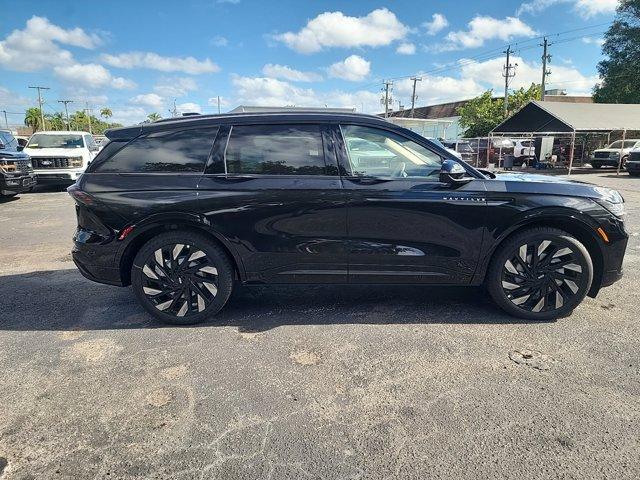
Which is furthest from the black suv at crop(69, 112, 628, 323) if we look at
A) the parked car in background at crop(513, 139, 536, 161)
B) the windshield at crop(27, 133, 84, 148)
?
the parked car in background at crop(513, 139, 536, 161)

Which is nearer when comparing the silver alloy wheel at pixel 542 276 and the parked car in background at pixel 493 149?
the silver alloy wheel at pixel 542 276

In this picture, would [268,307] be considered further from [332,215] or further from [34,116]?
[34,116]

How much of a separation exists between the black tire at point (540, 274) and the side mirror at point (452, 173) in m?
0.69

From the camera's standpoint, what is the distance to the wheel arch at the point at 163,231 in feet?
12.1

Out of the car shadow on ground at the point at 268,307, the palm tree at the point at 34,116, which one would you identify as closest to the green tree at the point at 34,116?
the palm tree at the point at 34,116

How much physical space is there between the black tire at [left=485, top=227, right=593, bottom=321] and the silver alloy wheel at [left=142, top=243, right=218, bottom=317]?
2.42 m

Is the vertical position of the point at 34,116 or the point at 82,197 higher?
the point at 34,116

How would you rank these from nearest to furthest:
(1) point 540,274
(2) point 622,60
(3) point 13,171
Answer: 1. (1) point 540,274
2. (3) point 13,171
3. (2) point 622,60

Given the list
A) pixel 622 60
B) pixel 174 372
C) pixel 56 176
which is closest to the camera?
pixel 174 372

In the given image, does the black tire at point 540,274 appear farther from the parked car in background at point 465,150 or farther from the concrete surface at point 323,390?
the parked car in background at point 465,150

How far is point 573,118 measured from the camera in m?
24.4

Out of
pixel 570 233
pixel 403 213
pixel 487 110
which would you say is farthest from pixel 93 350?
pixel 487 110

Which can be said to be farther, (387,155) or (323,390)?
(387,155)

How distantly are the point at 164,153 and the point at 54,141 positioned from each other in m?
13.8
